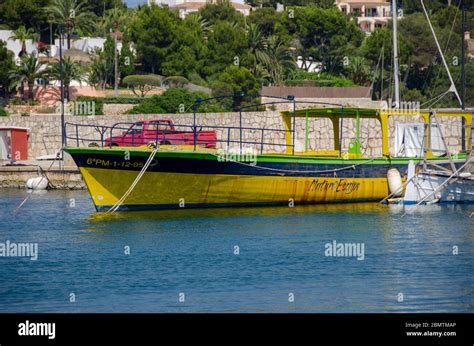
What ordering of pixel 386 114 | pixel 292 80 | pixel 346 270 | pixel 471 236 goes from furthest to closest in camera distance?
pixel 292 80 → pixel 386 114 → pixel 471 236 → pixel 346 270

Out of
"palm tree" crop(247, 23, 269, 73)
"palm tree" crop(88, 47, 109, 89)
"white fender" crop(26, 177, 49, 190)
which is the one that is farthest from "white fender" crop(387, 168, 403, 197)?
"palm tree" crop(247, 23, 269, 73)

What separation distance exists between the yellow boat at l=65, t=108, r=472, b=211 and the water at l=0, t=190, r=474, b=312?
61 centimetres

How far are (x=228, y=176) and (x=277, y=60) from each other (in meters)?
45.4

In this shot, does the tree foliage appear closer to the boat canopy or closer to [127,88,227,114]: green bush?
[127,88,227,114]: green bush

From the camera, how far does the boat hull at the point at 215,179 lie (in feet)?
109

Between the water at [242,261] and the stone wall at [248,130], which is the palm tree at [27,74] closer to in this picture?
the stone wall at [248,130]

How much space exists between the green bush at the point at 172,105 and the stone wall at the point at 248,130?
6178 mm

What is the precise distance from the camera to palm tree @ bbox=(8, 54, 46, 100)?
68.1 meters

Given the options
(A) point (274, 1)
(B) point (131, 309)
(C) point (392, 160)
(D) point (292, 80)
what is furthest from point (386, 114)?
(A) point (274, 1)

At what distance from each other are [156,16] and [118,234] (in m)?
47.0

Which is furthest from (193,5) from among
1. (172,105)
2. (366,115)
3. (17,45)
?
(366,115)

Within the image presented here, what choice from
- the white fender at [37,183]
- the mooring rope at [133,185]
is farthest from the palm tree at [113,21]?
the mooring rope at [133,185]

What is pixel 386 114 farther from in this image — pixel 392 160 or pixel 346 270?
pixel 346 270
